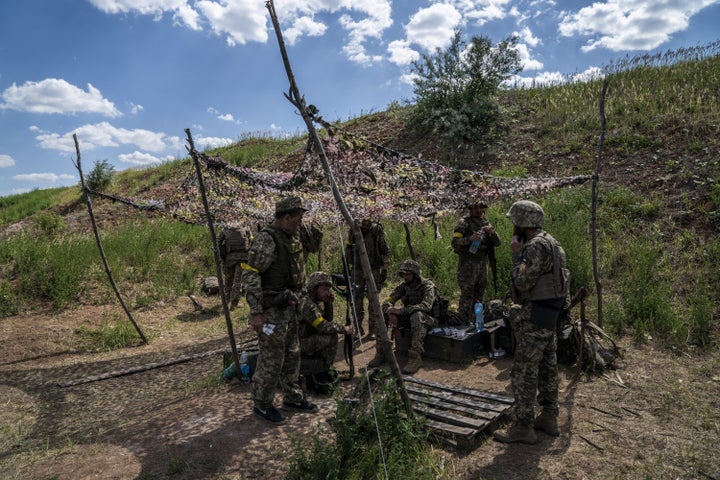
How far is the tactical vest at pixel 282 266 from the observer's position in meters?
4.12

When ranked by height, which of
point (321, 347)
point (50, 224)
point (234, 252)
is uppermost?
point (50, 224)

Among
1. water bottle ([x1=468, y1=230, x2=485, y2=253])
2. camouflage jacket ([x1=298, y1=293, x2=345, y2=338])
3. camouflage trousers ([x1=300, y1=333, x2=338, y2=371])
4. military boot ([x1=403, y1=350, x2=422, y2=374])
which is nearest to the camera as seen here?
camouflage jacket ([x1=298, y1=293, x2=345, y2=338])

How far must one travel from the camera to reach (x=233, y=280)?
9.27m

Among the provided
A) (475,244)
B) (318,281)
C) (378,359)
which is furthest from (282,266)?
(475,244)

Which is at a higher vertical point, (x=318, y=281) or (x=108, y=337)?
(x=318, y=281)

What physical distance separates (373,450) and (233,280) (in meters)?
6.59

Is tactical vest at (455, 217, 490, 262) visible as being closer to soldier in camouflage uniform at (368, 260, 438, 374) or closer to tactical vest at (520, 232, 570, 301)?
soldier in camouflage uniform at (368, 260, 438, 374)

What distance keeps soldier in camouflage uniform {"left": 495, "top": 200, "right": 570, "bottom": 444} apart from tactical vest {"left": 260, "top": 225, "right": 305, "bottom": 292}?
1885 millimetres

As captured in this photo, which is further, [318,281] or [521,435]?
[318,281]

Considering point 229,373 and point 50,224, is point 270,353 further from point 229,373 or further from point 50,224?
point 50,224

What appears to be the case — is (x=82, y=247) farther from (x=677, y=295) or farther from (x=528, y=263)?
(x=677, y=295)

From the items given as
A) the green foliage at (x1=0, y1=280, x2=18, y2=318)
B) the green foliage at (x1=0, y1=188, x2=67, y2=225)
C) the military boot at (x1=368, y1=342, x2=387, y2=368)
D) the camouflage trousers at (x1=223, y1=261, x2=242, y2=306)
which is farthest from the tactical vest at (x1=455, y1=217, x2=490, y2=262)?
the green foliage at (x1=0, y1=188, x2=67, y2=225)

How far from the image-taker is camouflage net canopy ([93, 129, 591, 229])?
566cm

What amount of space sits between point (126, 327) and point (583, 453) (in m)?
7.20
